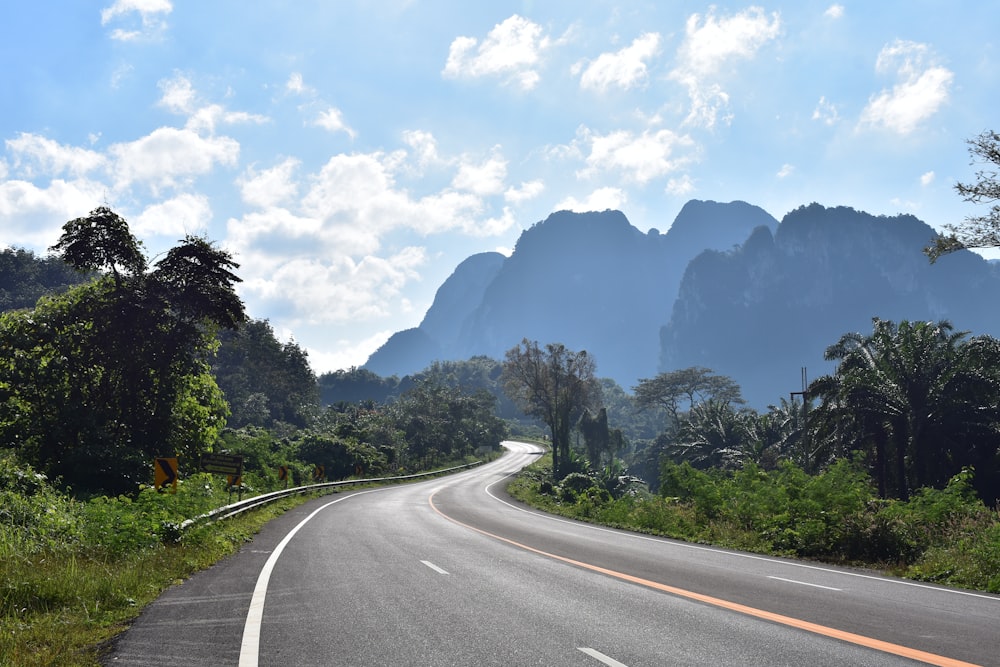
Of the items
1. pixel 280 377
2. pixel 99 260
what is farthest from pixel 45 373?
pixel 280 377

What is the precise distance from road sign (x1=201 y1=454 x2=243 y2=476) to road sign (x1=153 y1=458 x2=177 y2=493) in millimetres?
6260

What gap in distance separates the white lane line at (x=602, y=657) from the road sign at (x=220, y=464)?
17.3 m

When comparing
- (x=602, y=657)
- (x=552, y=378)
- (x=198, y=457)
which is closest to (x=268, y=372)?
(x=552, y=378)

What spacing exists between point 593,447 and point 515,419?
104m

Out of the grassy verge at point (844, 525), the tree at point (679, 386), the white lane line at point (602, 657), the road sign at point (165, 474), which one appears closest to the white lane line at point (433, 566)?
the white lane line at point (602, 657)

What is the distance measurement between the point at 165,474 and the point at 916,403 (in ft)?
100

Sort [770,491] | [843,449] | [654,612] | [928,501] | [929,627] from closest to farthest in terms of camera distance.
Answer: [929,627]
[654,612]
[928,501]
[770,491]
[843,449]

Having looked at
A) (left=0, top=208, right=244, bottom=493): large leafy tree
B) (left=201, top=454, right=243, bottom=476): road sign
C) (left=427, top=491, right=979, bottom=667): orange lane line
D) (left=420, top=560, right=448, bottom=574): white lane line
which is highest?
(left=0, top=208, right=244, bottom=493): large leafy tree

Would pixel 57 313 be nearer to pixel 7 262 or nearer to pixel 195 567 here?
pixel 195 567

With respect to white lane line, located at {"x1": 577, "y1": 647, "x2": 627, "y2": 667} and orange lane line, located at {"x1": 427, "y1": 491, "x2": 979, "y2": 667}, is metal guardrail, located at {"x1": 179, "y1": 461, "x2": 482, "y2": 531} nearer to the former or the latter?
orange lane line, located at {"x1": 427, "y1": 491, "x2": 979, "y2": 667}

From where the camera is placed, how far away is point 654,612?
7.64 meters

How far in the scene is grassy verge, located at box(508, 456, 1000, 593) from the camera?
11.6 meters

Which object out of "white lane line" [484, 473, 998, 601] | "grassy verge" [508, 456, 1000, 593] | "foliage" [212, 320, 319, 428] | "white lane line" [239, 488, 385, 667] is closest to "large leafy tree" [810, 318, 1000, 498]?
"grassy verge" [508, 456, 1000, 593]

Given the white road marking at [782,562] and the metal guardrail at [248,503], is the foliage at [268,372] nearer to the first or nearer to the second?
the metal guardrail at [248,503]
